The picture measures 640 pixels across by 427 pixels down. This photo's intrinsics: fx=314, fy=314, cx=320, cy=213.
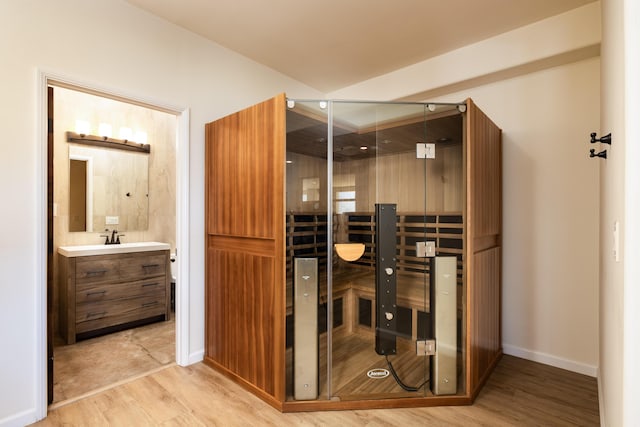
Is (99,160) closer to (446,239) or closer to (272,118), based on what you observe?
(272,118)

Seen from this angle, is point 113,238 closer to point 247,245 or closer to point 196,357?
point 196,357

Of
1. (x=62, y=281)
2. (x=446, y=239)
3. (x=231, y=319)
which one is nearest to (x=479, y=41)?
(x=446, y=239)

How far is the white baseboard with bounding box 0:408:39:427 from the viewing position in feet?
6.03

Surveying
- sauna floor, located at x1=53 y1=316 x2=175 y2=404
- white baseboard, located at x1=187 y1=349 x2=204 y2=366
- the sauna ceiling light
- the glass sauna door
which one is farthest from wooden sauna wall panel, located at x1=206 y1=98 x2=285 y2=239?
sauna floor, located at x1=53 y1=316 x2=175 y2=404

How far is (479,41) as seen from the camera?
281cm

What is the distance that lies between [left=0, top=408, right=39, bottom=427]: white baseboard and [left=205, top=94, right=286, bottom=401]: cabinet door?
3.67 feet

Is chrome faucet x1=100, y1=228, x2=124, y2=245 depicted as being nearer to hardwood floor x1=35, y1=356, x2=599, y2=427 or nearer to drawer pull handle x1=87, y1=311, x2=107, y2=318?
drawer pull handle x1=87, y1=311, x2=107, y2=318

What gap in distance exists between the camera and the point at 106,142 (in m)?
3.79

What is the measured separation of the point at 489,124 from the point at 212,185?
2345 millimetres

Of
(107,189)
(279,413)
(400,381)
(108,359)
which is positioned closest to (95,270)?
(108,359)

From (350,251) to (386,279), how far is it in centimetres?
33

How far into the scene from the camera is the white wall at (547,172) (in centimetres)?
249

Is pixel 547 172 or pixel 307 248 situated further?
pixel 547 172

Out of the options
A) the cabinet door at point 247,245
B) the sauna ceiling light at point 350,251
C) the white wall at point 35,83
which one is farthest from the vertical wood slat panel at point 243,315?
the sauna ceiling light at point 350,251
